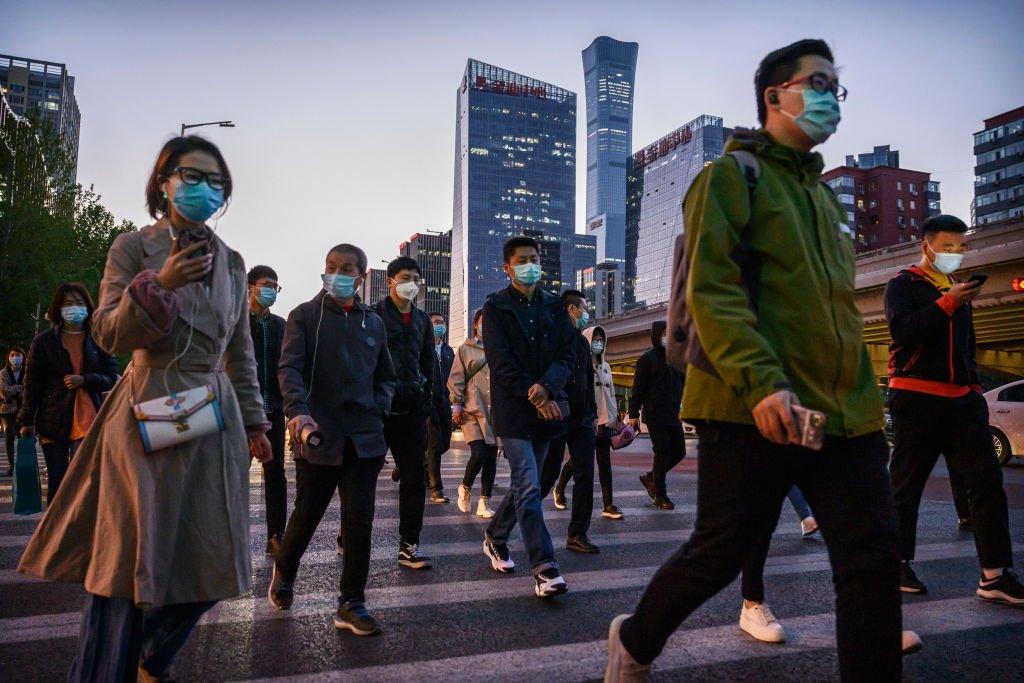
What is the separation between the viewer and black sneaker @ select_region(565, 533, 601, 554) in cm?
603

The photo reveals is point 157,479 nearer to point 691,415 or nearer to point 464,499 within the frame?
point 691,415

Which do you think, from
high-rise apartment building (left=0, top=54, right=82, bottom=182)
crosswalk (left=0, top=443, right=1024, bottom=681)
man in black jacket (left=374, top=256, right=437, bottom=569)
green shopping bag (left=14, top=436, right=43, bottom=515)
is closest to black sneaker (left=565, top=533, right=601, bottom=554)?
crosswalk (left=0, top=443, right=1024, bottom=681)

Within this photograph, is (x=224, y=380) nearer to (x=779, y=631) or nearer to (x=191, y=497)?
(x=191, y=497)

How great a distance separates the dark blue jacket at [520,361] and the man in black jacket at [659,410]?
3661 mm

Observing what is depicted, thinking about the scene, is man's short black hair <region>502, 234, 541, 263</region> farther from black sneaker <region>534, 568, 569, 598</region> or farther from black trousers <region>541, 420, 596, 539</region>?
black sneaker <region>534, 568, 569, 598</region>

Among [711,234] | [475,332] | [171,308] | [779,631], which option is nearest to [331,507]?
[475,332]

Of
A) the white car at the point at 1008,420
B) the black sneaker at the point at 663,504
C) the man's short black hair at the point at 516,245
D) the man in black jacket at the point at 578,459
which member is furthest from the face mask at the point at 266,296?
the white car at the point at 1008,420

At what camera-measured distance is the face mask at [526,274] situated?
17.2 ft

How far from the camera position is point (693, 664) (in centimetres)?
337

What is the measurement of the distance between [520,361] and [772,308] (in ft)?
9.07

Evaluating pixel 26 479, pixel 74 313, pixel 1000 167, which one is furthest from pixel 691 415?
pixel 1000 167

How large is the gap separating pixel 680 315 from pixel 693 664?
5.55 feet

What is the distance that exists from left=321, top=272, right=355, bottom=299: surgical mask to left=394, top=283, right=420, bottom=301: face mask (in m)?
1.47

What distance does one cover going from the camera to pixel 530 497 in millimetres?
4789
